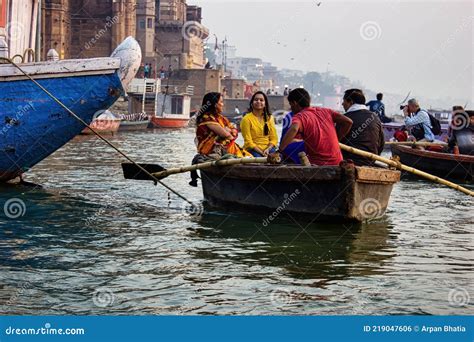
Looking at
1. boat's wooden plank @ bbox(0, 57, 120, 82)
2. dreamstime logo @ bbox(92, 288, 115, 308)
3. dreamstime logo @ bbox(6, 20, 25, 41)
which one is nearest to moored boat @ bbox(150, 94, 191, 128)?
dreamstime logo @ bbox(6, 20, 25, 41)

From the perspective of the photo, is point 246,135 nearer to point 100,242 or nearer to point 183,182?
point 100,242

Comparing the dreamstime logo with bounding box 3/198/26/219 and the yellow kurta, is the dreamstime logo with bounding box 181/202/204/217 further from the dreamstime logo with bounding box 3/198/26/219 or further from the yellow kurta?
the dreamstime logo with bounding box 3/198/26/219

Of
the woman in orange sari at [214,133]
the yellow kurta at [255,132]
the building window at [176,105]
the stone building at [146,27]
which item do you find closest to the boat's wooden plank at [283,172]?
the woman in orange sari at [214,133]

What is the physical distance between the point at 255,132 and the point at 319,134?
7.43 feet

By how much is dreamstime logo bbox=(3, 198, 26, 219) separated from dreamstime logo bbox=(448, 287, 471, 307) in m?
6.29

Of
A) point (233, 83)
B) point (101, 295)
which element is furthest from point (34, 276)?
point (233, 83)

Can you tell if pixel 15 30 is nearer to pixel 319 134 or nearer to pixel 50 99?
pixel 50 99

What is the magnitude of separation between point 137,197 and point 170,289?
702cm

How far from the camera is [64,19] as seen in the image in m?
65.1

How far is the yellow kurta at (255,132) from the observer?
39.9ft

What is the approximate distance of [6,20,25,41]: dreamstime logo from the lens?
1625 centimetres

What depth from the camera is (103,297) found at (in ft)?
22.1

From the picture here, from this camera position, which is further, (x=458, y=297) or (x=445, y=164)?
(x=445, y=164)

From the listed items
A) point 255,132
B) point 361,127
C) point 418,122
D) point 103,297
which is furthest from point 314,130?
point 418,122
